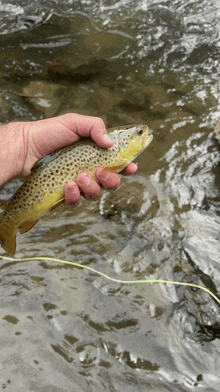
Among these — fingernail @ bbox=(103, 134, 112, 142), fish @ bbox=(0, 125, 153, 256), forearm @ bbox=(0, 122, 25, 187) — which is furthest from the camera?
forearm @ bbox=(0, 122, 25, 187)

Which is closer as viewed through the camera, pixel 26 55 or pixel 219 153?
pixel 219 153

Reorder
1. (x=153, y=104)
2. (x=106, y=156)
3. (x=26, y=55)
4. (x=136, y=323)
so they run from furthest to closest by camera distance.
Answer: (x=26, y=55) → (x=153, y=104) → (x=136, y=323) → (x=106, y=156)

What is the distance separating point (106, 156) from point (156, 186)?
1.87 meters

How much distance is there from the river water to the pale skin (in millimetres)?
876

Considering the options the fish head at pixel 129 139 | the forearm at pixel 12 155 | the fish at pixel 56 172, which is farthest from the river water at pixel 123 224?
the fish head at pixel 129 139

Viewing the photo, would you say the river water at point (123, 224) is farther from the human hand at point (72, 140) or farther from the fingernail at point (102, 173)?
the fingernail at point (102, 173)

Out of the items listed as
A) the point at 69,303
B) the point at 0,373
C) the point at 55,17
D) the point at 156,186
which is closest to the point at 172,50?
the point at 55,17

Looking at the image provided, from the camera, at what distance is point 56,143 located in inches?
138

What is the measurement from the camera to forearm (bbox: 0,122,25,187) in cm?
355

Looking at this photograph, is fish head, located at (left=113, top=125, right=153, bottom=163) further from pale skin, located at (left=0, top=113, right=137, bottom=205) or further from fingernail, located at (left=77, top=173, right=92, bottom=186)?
fingernail, located at (left=77, top=173, right=92, bottom=186)

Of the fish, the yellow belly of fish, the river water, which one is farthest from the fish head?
the river water

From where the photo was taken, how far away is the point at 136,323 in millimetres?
3492

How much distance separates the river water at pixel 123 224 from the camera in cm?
324

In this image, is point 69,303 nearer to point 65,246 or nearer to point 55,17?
point 65,246
